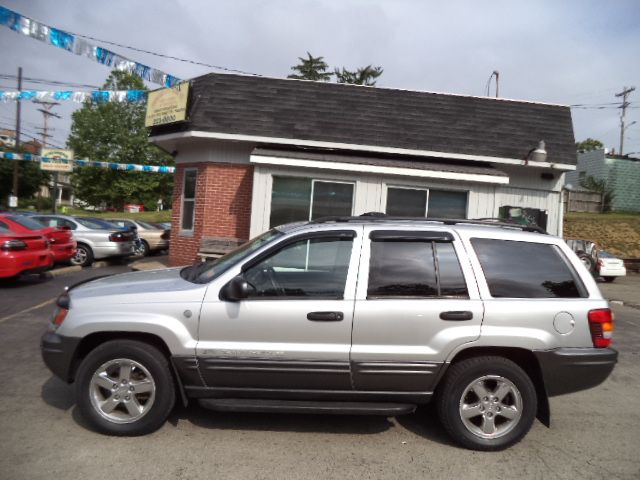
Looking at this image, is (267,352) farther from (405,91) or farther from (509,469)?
(405,91)

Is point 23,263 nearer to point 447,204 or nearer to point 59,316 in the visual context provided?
point 59,316

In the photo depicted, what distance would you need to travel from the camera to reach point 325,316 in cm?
370

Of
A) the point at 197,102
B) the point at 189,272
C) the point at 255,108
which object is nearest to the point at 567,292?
the point at 189,272

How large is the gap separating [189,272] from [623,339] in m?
7.46

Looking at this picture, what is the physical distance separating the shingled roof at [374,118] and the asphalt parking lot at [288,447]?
7.85m

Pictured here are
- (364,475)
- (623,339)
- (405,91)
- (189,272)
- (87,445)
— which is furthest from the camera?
(405,91)

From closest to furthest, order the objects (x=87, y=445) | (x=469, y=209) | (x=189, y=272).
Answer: (x=87, y=445) → (x=189, y=272) → (x=469, y=209)

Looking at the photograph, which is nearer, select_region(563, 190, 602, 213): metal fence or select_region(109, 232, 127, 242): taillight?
select_region(109, 232, 127, 242): taillight

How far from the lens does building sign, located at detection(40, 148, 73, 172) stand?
25016mm

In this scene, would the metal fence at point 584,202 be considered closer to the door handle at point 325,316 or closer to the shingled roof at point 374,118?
the shingled roof at point 374,118

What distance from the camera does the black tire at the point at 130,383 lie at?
373 centimetres

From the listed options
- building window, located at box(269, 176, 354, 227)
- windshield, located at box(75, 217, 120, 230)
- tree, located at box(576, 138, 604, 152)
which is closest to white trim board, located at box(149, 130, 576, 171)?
building window, located at box(269, 176, 354, 227)

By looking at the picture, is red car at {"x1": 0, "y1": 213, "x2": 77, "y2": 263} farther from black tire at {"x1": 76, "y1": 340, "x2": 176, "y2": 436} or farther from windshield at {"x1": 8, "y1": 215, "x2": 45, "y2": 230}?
black tire at {"x1": 76, "y1": 340, "x2": 176, "y2": 436}

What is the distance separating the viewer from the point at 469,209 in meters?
11.4
